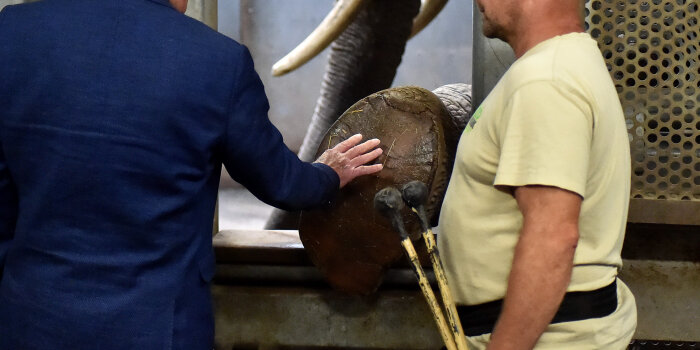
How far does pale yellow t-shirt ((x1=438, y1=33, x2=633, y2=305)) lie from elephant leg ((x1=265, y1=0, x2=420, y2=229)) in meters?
3.03

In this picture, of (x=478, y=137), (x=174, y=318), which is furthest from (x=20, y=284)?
(x=478, y=137)

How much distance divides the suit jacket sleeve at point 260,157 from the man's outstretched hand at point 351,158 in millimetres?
132

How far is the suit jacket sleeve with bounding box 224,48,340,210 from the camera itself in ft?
5.76

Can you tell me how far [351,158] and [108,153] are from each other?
749 millimetres

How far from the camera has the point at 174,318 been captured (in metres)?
1.79

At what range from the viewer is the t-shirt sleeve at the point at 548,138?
1395 millimetres

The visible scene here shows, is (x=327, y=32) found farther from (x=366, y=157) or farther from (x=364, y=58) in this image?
(x=366, y=157)

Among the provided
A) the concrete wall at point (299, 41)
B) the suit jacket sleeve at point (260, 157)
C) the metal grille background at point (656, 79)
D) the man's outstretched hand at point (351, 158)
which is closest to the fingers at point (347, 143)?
the man's outstretched hand at point (351, 158)

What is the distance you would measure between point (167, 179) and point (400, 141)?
2.50 ft

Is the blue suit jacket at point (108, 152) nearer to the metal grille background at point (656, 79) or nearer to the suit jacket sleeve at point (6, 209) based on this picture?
the suit jacket sleeve at point (6, 209)

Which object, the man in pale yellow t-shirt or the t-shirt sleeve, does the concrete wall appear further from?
the t-shirt sleeve

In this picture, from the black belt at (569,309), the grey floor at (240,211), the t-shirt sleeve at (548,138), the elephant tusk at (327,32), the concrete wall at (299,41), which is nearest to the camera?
the t-shirt sleeve at (548,138)

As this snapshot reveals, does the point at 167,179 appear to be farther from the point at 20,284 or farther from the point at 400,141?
the point at 400,141

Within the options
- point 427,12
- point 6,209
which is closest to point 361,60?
point 427,12
